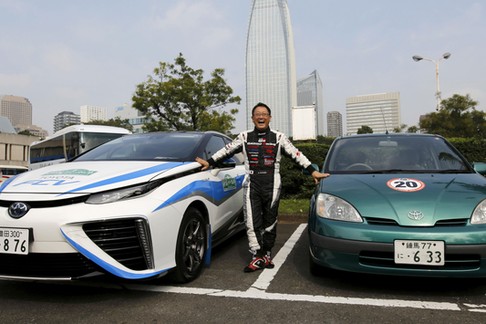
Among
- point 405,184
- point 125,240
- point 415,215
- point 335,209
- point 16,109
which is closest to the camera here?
point 125,240

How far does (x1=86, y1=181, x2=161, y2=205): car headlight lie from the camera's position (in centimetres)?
249

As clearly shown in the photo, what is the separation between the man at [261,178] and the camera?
3.48m

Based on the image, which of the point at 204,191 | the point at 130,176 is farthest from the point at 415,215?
the point at 130,176

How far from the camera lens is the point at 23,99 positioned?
14588 cm

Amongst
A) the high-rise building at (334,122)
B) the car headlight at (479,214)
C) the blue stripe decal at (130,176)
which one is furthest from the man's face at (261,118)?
the high-rise building at (334,122)

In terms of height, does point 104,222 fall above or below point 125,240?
above

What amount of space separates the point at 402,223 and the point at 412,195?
31 cm

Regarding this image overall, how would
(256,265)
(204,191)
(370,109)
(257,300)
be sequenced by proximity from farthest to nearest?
(370,109) < (256,265) < (204,191) < (257,300)

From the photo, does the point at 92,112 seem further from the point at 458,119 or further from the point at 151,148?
the point at 151,148

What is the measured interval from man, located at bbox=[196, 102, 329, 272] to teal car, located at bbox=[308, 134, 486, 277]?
463 millimetres

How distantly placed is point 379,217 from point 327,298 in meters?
0.71

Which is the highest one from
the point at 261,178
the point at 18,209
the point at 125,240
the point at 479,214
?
the point at 261,178

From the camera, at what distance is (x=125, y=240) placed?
8.14 feet

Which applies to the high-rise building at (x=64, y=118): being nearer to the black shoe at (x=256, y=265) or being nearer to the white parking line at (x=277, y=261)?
the white parking line at (x=277, y=261)
